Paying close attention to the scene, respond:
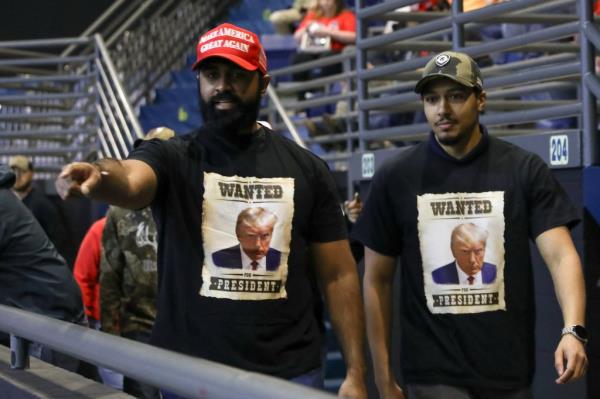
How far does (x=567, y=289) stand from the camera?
181 inches

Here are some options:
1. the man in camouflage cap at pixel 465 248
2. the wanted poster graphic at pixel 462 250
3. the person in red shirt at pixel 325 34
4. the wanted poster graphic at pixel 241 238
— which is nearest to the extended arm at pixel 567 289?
the man in camouflage cap at pixel 465 248

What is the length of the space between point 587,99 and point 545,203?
185 cm

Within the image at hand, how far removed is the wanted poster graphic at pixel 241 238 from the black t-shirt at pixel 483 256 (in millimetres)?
666

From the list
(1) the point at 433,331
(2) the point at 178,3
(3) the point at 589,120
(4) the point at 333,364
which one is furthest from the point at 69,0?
(1) the point at 433,331

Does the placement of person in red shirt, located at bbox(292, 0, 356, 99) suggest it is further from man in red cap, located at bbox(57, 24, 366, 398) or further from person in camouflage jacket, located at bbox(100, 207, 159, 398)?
man in red cap, located at bbox(57, 24, 366, 398)

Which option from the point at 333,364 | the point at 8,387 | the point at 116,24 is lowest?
the point at 333,364

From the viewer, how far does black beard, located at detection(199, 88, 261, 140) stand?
4.42 metres

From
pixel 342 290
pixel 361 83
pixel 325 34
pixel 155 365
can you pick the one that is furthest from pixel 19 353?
pixel 325 34

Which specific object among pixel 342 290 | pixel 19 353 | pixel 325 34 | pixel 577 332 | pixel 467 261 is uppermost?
pixel 325 34

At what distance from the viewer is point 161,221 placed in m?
4.49

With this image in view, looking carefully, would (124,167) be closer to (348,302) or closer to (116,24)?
(348,302)

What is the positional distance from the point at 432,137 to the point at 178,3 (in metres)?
14.1

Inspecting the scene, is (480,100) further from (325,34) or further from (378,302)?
(325,34)

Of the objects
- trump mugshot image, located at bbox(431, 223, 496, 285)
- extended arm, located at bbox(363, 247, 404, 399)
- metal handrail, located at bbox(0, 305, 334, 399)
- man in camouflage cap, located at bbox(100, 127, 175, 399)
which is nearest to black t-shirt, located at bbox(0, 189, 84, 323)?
man in camouflage cap, located at bbox(100, 127, 175, 399)
